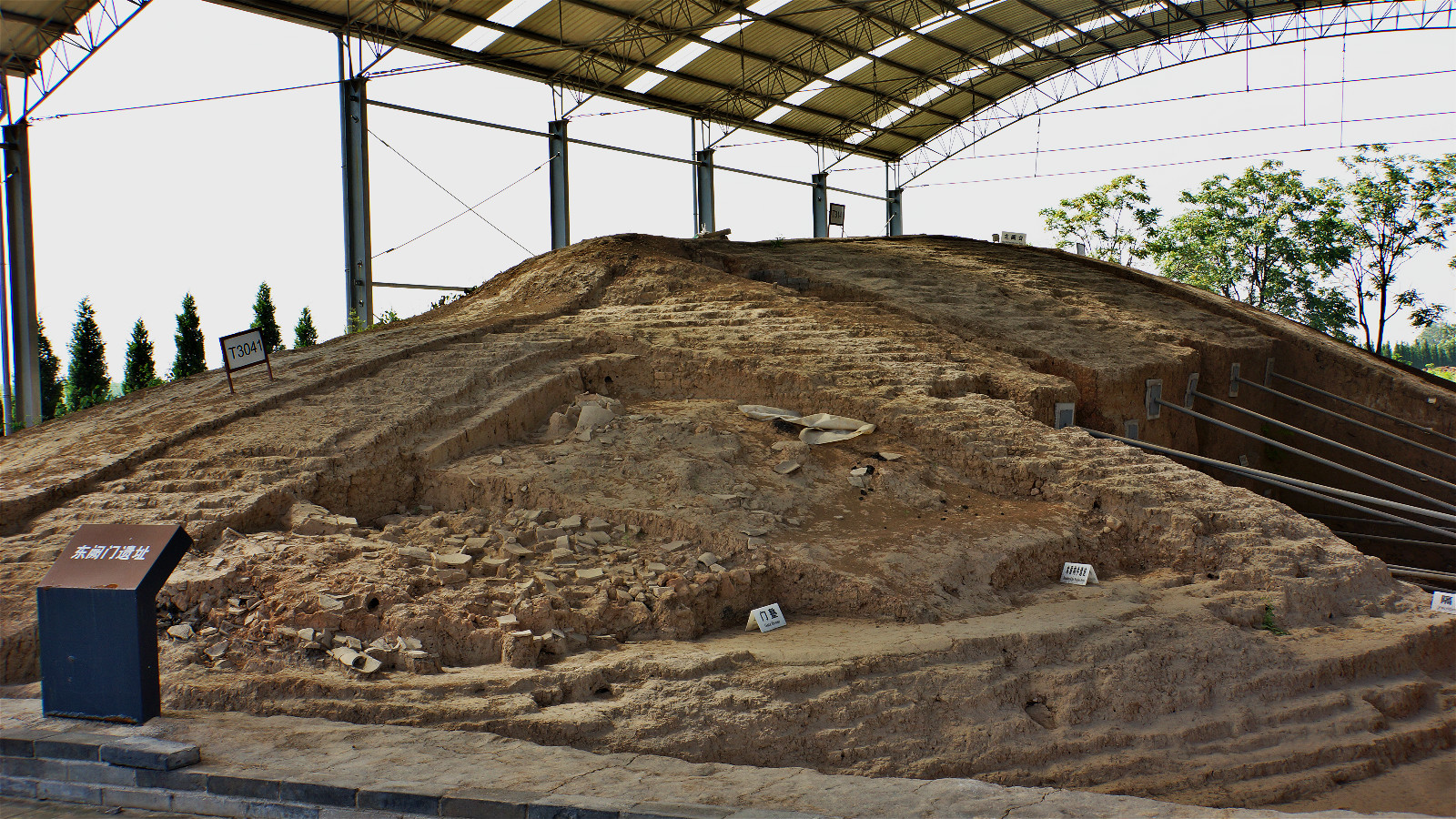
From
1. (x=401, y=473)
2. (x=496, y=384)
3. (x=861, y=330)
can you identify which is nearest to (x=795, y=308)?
(x=861, y=330)

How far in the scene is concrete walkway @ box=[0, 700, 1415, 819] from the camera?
3355 millimetres

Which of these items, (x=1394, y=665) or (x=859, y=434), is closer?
(x=1394, y=665)

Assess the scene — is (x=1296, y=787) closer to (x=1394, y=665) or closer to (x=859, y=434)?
(x=1394, y=665)

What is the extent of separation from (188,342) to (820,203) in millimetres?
16333

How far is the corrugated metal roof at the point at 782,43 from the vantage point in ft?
50.6

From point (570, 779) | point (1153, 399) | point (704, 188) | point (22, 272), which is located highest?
point (704, 188)

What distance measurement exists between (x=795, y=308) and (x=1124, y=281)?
632cm

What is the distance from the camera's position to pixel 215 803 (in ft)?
11.8

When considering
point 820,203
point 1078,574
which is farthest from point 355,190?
point 820,203

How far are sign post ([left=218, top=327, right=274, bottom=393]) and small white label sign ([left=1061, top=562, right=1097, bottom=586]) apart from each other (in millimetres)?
6344

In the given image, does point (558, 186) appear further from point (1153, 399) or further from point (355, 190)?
point (1153, 399)

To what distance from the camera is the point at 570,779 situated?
143 inches

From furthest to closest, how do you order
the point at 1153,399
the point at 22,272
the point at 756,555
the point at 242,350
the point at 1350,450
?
the point at 22,272
the point at 1153,399
the point at 1350,450
the point at 242,350
the point at 756,555

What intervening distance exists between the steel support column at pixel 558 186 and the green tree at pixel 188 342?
734 cm
